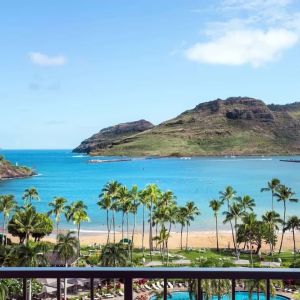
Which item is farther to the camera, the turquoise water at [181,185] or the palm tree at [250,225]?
the turquoise water at [181,185]

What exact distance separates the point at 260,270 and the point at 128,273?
87 cm

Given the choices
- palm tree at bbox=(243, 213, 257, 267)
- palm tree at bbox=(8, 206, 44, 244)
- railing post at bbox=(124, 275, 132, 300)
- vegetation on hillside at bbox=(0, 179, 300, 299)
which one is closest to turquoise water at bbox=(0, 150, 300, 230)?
vegetation on hillside at bbox=(0, 179, 300, 299)

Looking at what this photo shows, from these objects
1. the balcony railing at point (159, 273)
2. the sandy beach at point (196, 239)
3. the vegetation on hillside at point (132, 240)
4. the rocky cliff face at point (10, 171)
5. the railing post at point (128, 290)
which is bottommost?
the sandy beach at point (196, 239)

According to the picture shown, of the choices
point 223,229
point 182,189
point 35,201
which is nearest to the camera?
point 223,229

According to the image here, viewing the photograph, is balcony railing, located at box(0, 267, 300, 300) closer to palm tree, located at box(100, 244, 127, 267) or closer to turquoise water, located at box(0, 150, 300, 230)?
palm tree, located at box(100, 244, 127, 267)

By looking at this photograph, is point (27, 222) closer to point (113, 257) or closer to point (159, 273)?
point (113, 257)

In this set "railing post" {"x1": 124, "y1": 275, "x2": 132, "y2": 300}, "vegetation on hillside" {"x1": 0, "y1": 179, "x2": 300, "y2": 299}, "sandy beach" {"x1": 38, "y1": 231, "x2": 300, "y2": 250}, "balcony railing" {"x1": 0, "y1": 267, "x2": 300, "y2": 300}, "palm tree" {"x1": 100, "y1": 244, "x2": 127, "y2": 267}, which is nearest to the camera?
"balcony railing" {"x1": 0, "y1": 267, "x2": 300, "y2": 300}

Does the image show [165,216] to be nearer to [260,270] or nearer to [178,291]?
[178,291]

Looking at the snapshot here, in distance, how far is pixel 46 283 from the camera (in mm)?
27062

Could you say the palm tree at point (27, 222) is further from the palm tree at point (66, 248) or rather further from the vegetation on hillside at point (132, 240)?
the palm tree at point (66, 248)

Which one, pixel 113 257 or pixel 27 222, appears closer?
pixel 113 257

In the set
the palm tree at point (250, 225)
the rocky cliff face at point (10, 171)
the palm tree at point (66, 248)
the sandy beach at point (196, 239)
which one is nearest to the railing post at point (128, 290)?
the palm tree at point (66, 248)

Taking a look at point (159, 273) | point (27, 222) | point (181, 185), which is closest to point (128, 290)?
point (159, 273)

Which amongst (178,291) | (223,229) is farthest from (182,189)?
(178,291)
